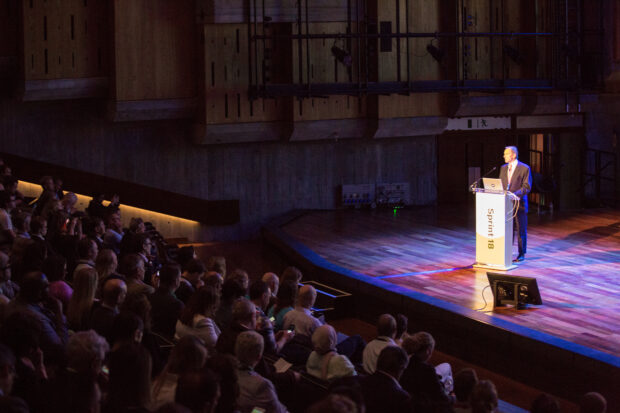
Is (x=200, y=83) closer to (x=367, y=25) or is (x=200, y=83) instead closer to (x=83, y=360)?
(x=367, y=25)

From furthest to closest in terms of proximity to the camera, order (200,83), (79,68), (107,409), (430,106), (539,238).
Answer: (430,106) → (200,83) → (79,68) → (539,238) → (107,409)

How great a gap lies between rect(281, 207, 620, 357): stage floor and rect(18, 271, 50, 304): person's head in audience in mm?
3682

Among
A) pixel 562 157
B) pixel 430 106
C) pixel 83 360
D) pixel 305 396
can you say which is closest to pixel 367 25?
pixel 430 106

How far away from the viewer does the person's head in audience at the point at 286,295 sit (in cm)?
536

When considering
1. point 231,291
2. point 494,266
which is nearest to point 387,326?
point 231,291

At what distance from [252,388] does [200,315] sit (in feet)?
2.89

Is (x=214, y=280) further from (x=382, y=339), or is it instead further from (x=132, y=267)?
(x=382, y=339)

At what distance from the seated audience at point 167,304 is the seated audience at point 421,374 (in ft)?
4.62

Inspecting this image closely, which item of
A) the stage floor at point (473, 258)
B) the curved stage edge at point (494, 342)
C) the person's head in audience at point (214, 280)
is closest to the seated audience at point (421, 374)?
the person's head in audience at point (214, 280)

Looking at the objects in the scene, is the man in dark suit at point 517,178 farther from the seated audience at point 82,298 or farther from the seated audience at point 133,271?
the seated audience at point 82,298

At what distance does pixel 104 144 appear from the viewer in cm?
1140

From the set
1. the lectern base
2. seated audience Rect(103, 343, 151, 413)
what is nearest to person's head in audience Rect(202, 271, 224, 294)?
seated audience Rect(103, 343, 151, 413)

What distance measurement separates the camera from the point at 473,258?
28.9 feet

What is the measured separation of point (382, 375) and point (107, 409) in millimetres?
1201
